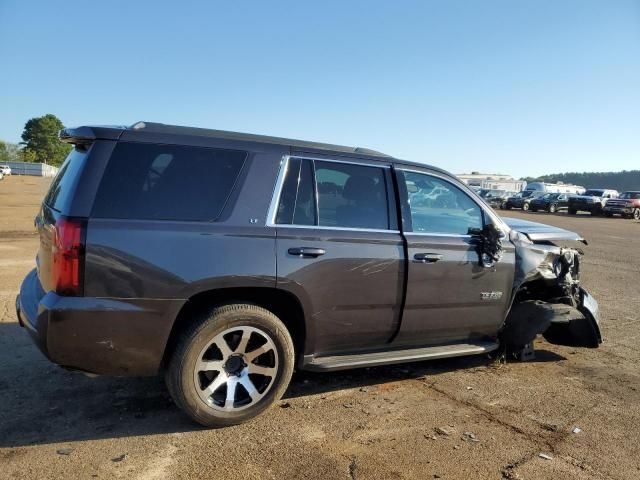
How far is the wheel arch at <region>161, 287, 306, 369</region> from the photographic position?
334 centimetres

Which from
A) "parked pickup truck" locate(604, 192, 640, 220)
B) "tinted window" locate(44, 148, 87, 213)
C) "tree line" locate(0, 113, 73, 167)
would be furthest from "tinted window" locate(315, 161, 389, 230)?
"tree line" locate(0, 113, 73, 167)

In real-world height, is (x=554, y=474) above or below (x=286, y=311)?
below

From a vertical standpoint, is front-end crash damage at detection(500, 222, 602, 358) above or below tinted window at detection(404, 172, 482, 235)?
below

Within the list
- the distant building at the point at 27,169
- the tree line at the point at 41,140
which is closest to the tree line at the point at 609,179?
the distant building at the point at 27,169

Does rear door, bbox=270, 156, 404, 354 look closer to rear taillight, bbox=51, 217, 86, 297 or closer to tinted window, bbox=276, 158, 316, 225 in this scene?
tinted window, bbox=276, 158, 316, 225

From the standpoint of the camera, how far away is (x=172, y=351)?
3.32 metres

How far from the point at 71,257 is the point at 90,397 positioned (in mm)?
1422

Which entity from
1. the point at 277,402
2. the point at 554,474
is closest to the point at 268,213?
the point at 277,402

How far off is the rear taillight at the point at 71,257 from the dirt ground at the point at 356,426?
1.02m

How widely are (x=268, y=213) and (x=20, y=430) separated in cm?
215

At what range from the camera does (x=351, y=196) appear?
156 inches

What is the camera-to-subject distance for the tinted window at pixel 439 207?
4191 mm

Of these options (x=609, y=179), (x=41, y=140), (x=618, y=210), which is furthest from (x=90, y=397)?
(x=609, y=179)

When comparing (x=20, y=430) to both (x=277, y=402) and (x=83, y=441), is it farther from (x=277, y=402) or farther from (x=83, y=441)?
(x=277, y=402)
